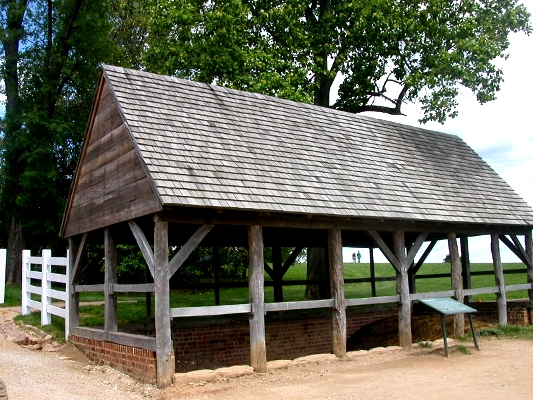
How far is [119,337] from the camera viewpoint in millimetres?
10734

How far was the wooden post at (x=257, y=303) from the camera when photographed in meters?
10.5

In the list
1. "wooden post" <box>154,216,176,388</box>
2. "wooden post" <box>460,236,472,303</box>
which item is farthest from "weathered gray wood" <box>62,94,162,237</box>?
"wooden post" <box>460,236,472,303</box>

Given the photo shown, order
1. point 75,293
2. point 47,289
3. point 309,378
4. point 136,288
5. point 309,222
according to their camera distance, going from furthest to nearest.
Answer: point 47,289 → point 75,293 → point 309,222 → point 136,288 → point 309,378

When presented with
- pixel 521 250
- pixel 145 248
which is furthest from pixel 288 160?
pixel 521 250

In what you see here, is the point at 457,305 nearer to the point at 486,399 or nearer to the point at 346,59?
the point at 486,399

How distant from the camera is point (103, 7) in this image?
A: 24.8 meters

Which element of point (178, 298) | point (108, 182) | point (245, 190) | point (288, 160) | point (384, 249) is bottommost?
point (178, 298)

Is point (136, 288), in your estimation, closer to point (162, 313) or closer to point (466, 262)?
point (162, 313)

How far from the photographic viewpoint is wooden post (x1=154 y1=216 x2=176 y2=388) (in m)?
9.33

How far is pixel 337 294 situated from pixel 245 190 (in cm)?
313

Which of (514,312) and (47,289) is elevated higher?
(47,289)

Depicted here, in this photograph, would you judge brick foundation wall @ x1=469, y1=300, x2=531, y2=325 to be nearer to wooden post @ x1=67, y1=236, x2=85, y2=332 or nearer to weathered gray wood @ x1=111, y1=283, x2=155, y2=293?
weathered gray wood @ x1=111, y1=283, x2=155, y2=293

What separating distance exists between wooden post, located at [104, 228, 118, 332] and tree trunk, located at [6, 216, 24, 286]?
12.3 metres

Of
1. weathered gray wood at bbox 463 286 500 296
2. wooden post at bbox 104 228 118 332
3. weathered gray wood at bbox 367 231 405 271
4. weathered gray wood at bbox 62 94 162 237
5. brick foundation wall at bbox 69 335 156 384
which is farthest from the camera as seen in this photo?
weathered gray wood at bbox 463 286 500 296
